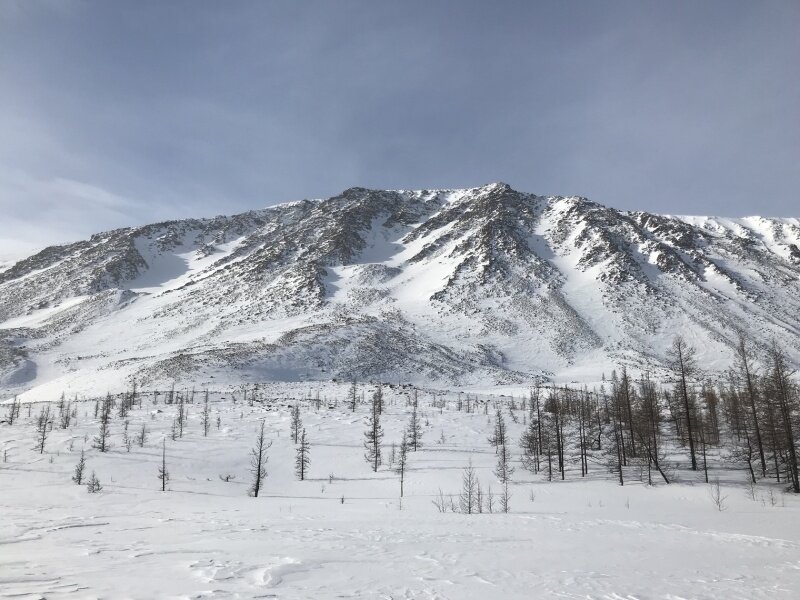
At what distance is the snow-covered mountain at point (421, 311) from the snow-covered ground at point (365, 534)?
55.2 m

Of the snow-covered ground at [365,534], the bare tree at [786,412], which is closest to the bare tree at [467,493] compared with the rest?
the snow-covered ground at [365,534]

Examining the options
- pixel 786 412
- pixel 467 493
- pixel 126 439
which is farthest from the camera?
pixel 126 439

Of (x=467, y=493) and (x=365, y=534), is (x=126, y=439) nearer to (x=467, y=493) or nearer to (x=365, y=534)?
(x=467, y=493)

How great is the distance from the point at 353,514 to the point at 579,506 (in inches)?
604

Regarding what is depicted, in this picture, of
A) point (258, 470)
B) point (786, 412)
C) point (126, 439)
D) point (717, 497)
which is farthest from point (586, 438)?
point (126, 439)

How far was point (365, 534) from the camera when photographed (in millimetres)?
15453

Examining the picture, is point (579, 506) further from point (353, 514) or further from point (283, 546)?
point (283, 546)

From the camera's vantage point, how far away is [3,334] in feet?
416

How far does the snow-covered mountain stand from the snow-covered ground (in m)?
55.2

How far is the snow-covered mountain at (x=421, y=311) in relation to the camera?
10388 cm

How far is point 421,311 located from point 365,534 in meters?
125

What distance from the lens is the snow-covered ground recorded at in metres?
8.91

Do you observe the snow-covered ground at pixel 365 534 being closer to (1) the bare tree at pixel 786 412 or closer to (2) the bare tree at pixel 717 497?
(2) the bare tree at pixel 717 497

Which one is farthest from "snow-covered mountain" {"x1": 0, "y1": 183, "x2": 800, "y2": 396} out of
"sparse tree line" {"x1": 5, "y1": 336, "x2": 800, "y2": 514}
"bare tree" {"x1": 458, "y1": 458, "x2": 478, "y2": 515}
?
"bare tree" {"x1": 458, "y1": 458, "x2": 478, "y2": 515}
